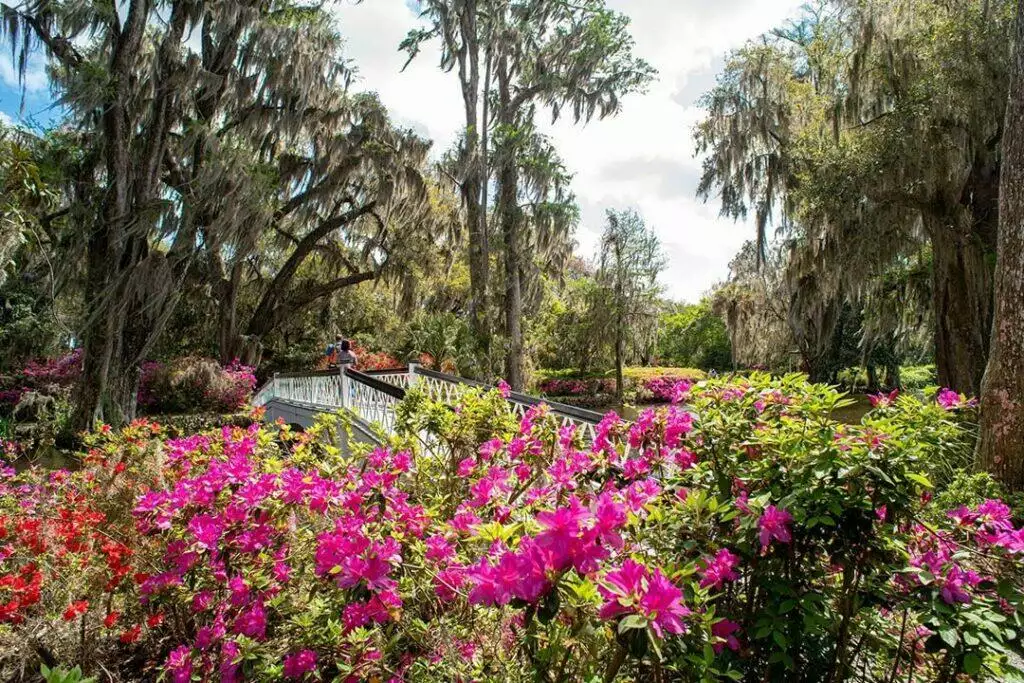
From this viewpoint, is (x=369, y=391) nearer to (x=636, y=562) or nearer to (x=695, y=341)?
(x=636, y=562)

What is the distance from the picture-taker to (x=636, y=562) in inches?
54.9

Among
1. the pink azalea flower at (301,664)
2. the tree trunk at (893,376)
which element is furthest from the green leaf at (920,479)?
the tree trunk at (893,376)

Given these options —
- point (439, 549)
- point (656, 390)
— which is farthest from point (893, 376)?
point (439, 549)

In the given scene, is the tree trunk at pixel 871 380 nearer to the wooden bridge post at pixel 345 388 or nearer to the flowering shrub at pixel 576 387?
the flowering shrub at pixel 576 387

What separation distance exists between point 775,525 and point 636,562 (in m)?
0.45

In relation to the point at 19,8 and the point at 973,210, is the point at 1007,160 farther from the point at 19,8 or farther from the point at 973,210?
the point at 19,8

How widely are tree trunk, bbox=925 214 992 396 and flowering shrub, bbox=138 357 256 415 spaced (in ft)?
50.4

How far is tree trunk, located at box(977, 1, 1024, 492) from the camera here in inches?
196

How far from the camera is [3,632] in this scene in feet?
10.5

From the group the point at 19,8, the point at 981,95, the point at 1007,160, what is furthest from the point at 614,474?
the point at 19,8

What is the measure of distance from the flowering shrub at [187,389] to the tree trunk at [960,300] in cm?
1536

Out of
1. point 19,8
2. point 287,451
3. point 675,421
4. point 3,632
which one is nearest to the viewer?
point 675,421

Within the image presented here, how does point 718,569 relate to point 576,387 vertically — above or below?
above

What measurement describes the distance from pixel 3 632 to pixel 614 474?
3414mm
